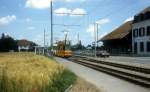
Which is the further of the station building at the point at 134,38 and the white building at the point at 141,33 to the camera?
the station building at the point at 134,38

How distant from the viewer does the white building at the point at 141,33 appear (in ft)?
260

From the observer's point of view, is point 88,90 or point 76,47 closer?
point 88,90

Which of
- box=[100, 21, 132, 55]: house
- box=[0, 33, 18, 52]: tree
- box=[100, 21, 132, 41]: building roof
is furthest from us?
box=[0, 33, 18, 52]: tree

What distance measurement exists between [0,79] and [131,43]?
7664 centimetres

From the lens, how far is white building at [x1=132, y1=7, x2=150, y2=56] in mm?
79312

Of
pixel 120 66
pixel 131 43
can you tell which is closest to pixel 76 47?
pixel 131 43

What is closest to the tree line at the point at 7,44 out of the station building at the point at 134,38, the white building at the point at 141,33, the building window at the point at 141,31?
the station building at the point at 134,38

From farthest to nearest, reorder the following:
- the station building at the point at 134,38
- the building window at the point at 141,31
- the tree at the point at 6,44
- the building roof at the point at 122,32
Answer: the tree at the point at 6,44 → the building roof at the point at 122,32 → the building window at the point at 141,31 → the station building at the point at 134,38

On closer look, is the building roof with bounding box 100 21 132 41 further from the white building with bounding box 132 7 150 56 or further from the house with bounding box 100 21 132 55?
the white building with bounding box 132 7 150 56

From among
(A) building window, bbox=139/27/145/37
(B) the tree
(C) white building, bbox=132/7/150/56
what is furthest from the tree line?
(A) building window, bbox=139/27/145/37

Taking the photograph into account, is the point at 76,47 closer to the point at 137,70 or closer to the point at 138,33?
the point at 138,33

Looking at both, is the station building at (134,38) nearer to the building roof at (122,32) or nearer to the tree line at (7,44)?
the building roof at (122,32)

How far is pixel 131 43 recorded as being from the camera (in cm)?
9162

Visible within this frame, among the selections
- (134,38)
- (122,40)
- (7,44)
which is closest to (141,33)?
(134,38)
